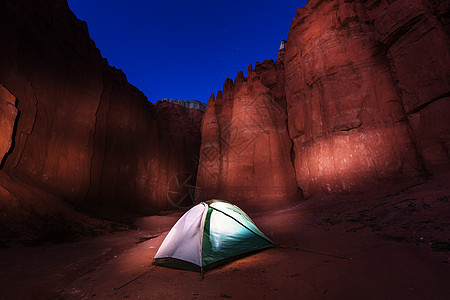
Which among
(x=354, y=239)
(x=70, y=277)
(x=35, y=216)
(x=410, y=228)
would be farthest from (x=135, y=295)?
(x=35, y=216)

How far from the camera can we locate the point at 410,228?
16.4 feet

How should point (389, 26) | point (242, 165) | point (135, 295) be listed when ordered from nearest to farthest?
point (135, 295) < point (389, 26) < point (242, 165)

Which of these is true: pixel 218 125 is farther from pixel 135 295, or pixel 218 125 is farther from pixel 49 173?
pixel 135 295

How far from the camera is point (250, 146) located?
2078 centimetres

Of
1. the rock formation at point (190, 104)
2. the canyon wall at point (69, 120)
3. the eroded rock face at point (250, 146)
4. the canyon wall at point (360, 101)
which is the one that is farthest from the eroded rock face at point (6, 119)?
the rock formation at point (190, 104)

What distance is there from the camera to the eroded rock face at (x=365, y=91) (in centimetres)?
902

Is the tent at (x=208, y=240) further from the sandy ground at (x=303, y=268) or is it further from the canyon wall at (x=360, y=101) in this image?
the canyon wall at (x=360, y=101)

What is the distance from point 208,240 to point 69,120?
17.9m

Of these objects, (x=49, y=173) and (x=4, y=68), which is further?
(x=49, y=173)

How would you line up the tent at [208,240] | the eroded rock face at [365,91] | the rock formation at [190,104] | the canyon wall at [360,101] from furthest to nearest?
1. the rock formation at [190,104]
2. the eroded rock face at [365,91]
3. the canyon wall at [360,101]
4. the tent at [208,240]

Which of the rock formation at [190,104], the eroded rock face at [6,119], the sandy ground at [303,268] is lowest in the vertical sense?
the sandy ground at [303,268]

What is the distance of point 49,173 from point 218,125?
1742 centimetres

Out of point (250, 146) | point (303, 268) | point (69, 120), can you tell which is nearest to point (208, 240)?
point (303, 268)

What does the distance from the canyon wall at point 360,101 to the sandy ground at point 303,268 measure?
3.55 m
